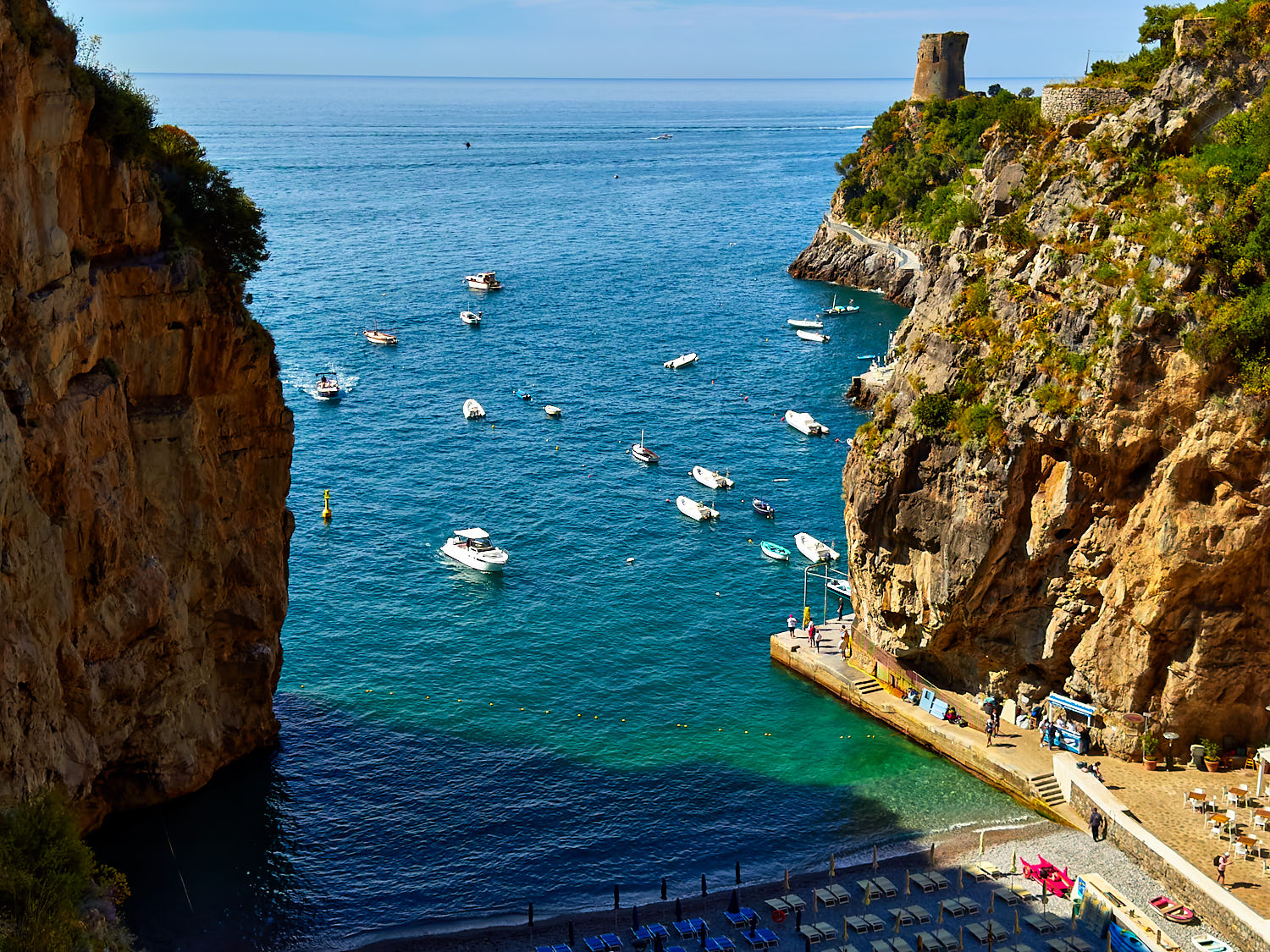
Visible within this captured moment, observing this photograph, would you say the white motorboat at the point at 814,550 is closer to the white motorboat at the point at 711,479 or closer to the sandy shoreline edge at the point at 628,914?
the white motorboat at the point at 711,479

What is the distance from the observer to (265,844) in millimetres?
46250

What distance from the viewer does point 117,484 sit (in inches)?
1619

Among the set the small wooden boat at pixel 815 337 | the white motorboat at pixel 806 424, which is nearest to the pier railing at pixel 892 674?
the white motorboat at pixel 806 424

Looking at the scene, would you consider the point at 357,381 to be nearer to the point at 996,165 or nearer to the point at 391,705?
the point at 391,705

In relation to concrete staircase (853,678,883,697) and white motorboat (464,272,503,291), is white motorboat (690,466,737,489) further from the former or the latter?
white motorboat (464,272,503,291)

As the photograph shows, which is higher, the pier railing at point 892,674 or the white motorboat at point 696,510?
the white motorboat at point 696,510

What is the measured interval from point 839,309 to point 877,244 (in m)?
24.5

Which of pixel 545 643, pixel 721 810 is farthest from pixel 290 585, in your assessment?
pixel 721 810

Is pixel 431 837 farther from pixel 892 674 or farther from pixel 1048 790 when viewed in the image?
pixel 1048 790

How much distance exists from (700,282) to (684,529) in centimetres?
8490

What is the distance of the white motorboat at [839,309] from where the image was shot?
144 meters

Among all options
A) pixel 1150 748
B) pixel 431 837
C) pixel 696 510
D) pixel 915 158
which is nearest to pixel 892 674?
pixel 1150 748

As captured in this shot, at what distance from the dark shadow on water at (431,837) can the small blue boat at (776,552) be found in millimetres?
23930

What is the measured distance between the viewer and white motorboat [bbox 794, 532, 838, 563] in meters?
75.3
